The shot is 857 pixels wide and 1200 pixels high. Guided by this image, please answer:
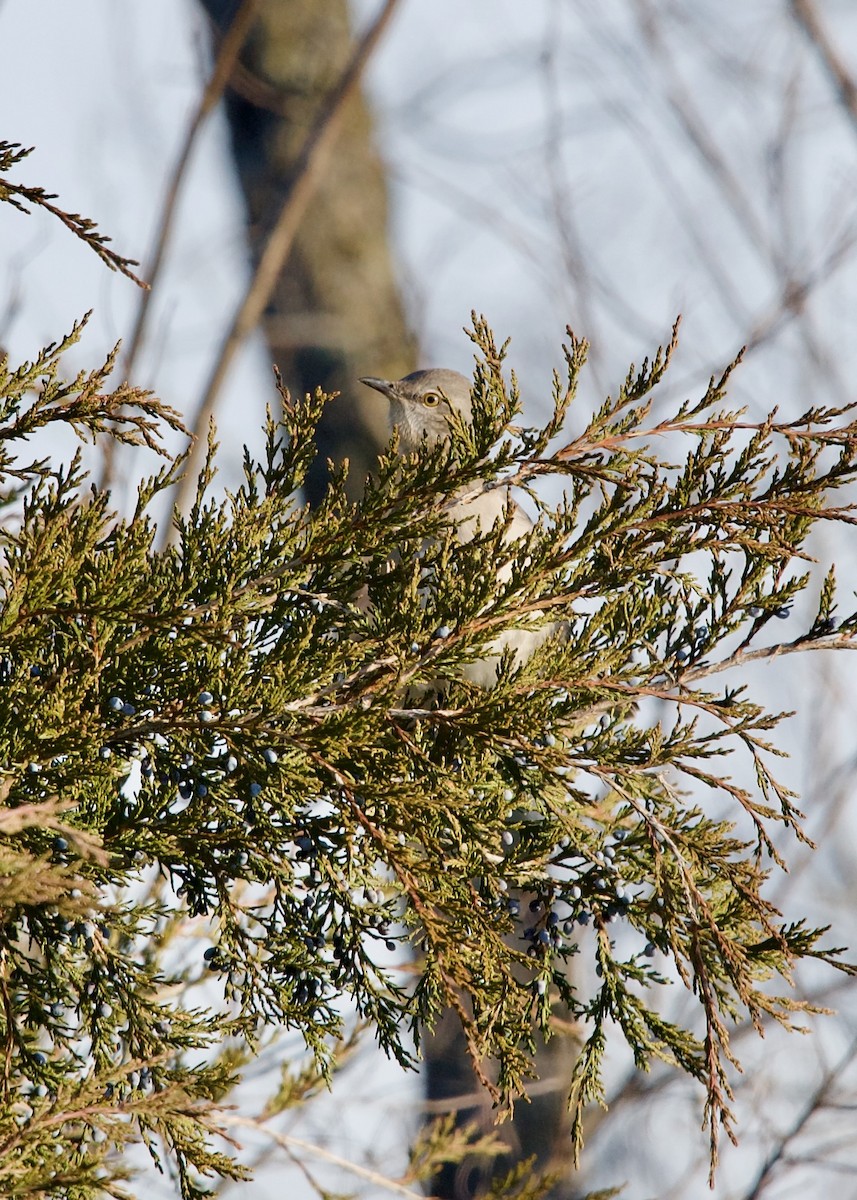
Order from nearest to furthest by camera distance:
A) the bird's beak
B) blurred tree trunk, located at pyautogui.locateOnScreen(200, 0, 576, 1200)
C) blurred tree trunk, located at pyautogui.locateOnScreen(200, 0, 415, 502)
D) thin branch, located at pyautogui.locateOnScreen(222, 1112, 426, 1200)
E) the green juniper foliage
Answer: the green juniper foliage
thin branch, located at pyautogui.locateOnScreen(222, 1112, 426, 1200)
the bird's beak
blurred tree trunk, located at pyautogui.locateOnScreen(200, 0, 576, 1200)
blurred tree trunk, located at pyautogui.locateOnScreen(200, 0, 415, 502)

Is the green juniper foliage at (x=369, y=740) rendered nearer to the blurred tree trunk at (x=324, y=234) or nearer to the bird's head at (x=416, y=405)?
the bird's head at (x=416, y=405)

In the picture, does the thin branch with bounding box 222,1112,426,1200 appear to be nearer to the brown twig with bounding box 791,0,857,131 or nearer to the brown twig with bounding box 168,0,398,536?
the brown twig with bounding box 168,0,398,536

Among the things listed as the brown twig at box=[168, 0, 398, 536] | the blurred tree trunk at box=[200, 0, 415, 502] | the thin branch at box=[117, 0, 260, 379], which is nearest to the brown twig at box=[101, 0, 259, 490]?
the thin branch at box=[117, 0, 260, 379]

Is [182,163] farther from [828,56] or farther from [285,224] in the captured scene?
[828,56]

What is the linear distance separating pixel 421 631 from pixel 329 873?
456 millimetres

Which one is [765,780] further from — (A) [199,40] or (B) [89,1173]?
(A) [199,40]

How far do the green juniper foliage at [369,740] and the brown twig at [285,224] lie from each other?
382 centimetres

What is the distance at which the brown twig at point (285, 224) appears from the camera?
6199 millimetres

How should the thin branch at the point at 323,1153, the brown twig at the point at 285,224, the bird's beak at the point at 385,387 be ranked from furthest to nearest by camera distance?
the brown twig at the point at 285,224 → the bird's beak at the point at 385,387 → the thin branch at the point at 323,1153

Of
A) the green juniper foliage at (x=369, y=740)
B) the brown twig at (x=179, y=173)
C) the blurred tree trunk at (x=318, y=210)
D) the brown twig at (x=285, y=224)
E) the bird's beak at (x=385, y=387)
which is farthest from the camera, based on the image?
the blurred tree trunk at (x=318, y=210)

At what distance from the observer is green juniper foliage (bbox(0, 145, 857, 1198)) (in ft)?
7.01

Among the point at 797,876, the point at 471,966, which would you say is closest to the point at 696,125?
the point at 797,876

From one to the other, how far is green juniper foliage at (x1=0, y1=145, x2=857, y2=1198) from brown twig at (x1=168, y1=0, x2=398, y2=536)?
3820 mm

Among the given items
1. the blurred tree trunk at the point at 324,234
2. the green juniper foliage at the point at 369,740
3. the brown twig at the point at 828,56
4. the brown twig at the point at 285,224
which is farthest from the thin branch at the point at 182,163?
the brown twig at the point at 828,56
